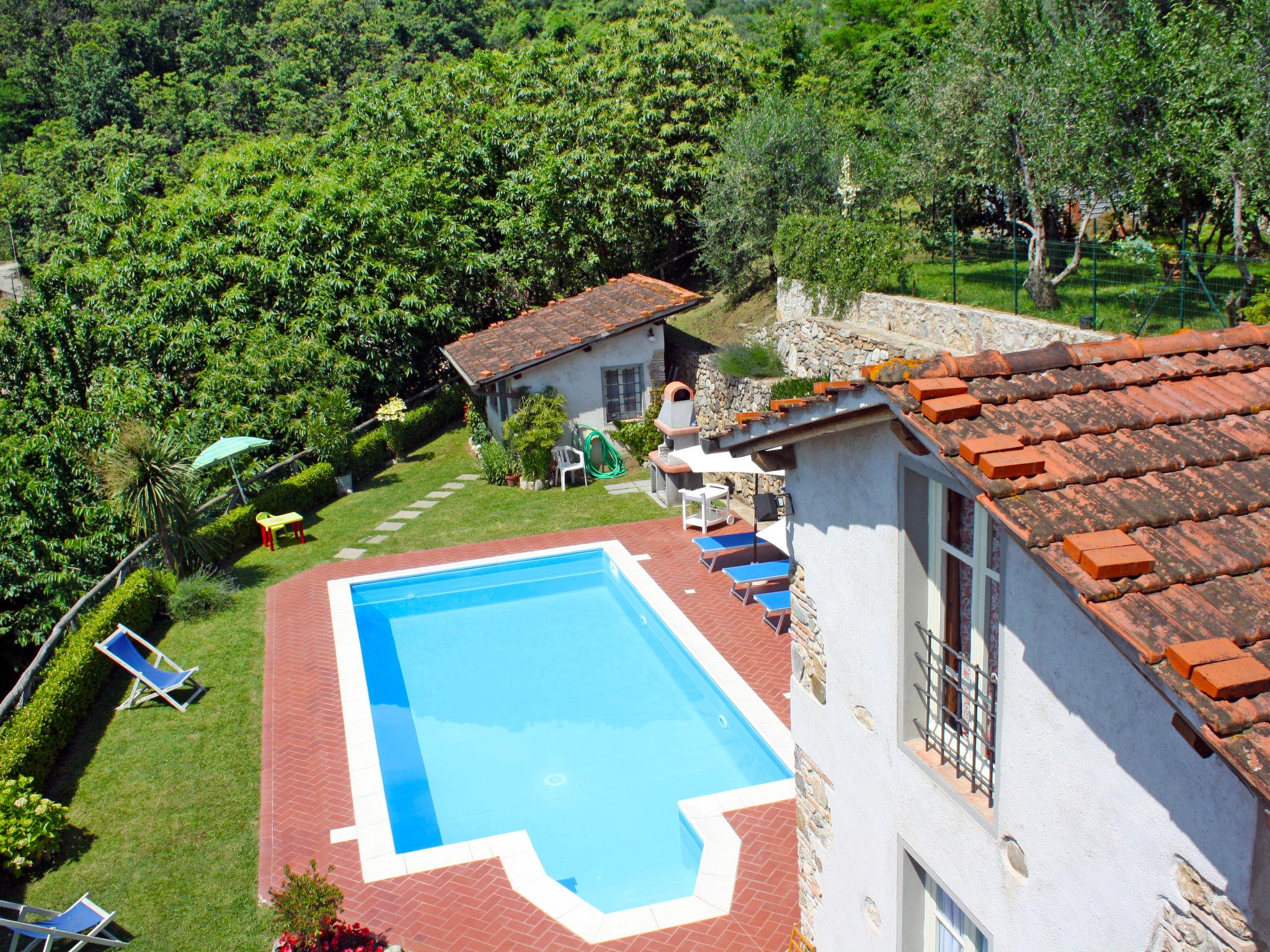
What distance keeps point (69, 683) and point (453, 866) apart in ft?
21.7

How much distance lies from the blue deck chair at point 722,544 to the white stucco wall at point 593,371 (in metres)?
7.04

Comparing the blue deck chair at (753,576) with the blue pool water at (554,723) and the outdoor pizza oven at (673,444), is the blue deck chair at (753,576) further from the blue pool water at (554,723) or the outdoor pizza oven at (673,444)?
the outdoor pizza oven at (673,444)

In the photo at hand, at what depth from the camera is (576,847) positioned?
37.4 feet

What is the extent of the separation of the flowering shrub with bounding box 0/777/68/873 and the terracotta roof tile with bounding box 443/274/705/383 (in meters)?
13.7

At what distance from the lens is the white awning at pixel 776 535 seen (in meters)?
15.5

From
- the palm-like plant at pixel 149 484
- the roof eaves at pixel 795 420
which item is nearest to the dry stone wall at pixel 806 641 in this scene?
the roof eaves at pixel 795 420

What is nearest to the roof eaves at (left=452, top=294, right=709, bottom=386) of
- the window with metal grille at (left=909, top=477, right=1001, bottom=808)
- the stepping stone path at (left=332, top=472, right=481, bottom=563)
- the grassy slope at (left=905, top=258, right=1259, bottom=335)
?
the stepping stone path at (left=332, top=472, right=481, bottom=563)

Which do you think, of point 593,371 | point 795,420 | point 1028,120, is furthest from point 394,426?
point 795,420

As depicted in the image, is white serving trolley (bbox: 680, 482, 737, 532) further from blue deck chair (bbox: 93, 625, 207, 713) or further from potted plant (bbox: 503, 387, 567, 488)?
blue deck chair (bbox: 93, 625, 207, 713)

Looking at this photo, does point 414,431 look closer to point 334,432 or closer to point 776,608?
point 334,432

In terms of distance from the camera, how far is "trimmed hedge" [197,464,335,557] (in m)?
19.6

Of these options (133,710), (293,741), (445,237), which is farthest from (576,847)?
(445,237)

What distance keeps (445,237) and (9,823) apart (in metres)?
22.1

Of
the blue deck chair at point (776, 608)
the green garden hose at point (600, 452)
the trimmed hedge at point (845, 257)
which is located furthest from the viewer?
the green garden hose at point (600, 452)
